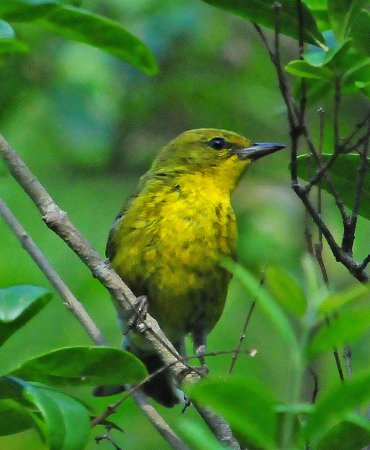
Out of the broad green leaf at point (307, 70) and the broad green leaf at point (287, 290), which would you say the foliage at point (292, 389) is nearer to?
the broad green leaf at point (287, 290)

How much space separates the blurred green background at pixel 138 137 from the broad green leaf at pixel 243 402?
4.17 metres

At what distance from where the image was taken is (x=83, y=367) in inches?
91.8

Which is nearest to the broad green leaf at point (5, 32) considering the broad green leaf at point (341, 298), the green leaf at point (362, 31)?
the green leaf at point (362, 31)

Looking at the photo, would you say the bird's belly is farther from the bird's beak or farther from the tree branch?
the tree branch

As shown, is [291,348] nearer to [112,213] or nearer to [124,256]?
[124,256]

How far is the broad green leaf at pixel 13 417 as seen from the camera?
2.30m

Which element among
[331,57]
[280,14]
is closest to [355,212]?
[331,57]

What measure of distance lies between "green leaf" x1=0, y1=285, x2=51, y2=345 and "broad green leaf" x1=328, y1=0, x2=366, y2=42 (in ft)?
3.48

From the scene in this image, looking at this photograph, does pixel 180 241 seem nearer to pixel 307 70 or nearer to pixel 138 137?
pixel 307 70

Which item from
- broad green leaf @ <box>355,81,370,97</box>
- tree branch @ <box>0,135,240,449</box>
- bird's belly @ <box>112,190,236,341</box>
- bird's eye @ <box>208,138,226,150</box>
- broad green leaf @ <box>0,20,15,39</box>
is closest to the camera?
broad green leaf @ <box>355,81,370,97</box>

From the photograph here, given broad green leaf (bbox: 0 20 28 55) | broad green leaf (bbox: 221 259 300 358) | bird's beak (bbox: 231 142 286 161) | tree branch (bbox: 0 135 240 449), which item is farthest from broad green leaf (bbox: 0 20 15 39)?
bird's beak (bbox: 231 142 286 161)

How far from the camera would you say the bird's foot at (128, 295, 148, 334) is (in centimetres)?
332

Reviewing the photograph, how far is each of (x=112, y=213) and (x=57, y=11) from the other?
500cm

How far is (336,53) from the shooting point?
2.52 metres
